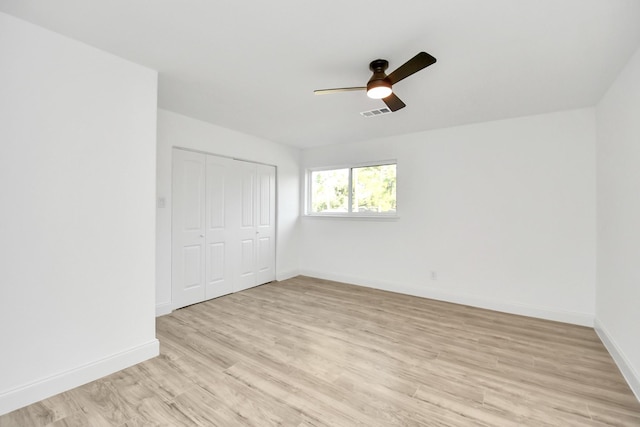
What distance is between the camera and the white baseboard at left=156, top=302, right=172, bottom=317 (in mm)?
3289

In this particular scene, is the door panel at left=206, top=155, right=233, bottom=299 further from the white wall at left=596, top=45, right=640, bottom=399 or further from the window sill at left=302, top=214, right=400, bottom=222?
the white wall at left=596, top=45, right=640, bottom=399

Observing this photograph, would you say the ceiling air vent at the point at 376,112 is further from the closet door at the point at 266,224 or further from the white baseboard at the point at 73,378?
the white baseboard at the point at 73,378

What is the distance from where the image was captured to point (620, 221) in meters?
2.36

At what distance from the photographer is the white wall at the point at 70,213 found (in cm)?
175

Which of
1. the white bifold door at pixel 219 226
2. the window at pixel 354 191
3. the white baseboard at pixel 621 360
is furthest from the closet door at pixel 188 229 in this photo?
the white baseboard at pixel 621 360

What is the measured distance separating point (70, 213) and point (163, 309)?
181 cm

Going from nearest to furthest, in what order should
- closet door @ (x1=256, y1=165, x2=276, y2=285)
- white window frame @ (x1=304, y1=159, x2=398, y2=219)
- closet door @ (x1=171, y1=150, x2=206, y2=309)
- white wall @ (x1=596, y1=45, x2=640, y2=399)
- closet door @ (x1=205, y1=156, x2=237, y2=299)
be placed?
white wall @ (x1=596, y1=45, x2=640, y2=399)
closet door @ (x1=171, y1=150, x2=206, y2=309)
closet door @ (x1=205, y1=156, x2=237, y2=299)
white window frame @ (x1=304, y1=159, x2=398, y2=219)
closet door @ (x1=256, y1=165, x2=276, y2=285)

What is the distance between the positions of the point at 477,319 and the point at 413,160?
2.33 metres

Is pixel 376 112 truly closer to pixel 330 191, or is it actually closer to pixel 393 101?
pixel 393 101

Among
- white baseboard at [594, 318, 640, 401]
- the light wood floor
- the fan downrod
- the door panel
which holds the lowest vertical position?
the light wood floor

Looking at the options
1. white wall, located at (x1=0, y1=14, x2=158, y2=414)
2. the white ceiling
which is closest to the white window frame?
the white ceiling

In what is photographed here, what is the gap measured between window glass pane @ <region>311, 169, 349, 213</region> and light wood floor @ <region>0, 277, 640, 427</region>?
7.42 feet

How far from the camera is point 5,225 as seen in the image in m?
1.72

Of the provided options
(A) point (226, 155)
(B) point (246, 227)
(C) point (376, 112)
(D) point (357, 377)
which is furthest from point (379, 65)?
(B) point (246, 227)
